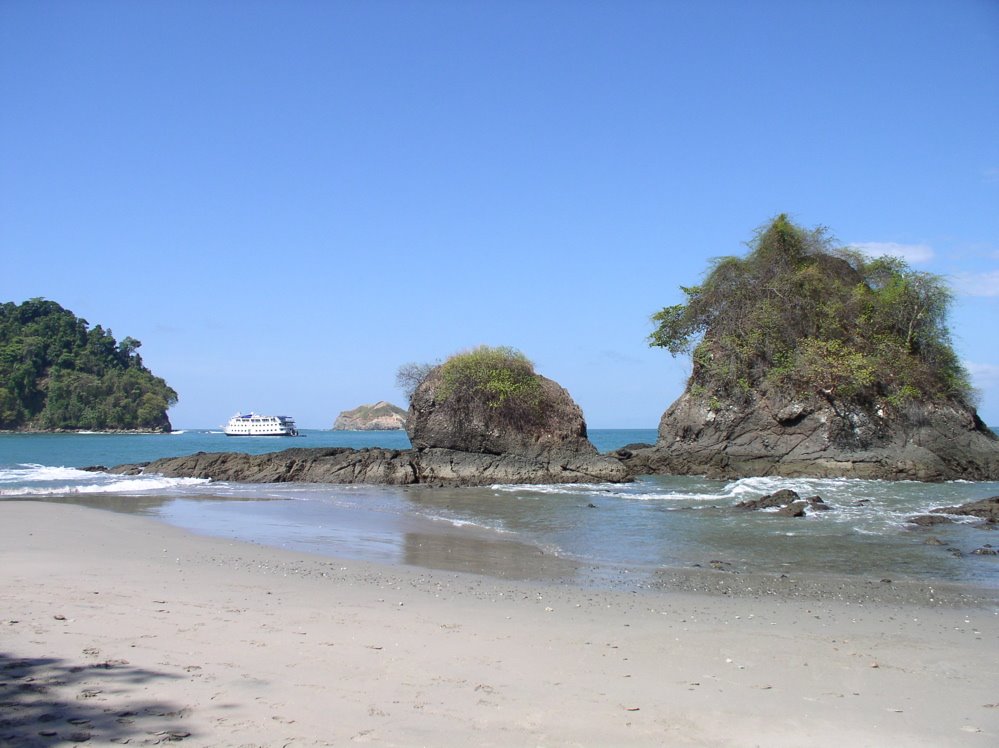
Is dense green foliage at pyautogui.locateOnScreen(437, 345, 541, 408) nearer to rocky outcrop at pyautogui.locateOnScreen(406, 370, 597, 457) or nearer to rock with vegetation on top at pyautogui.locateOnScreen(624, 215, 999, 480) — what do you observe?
rocky outcrop at pyautogui.locateOnScreen(406, 370, 597, 457)

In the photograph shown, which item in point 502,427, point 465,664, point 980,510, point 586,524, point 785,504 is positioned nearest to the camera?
point 465,664

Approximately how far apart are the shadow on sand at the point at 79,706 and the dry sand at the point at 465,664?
16 mm

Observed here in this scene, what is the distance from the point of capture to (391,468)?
29.7 metres

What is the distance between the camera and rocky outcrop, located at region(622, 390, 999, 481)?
30.5 m

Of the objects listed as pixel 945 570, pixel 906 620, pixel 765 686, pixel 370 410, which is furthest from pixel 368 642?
pixel 370 410

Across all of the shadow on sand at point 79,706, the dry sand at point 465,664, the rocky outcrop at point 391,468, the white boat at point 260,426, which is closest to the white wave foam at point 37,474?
the rocky outcrop at point 391,468

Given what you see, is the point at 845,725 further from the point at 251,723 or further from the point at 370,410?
the point at 370,410

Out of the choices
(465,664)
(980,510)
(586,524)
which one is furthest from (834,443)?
(465,664)

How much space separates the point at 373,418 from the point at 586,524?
546 ft

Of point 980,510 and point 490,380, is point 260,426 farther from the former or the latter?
point 980,510

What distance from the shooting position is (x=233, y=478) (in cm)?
2978

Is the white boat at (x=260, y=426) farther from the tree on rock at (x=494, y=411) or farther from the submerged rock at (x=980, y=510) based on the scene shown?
the submerged rock at (x=980, y=510)

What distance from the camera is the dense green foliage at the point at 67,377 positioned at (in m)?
106

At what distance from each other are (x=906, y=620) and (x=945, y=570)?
3.97 meters
